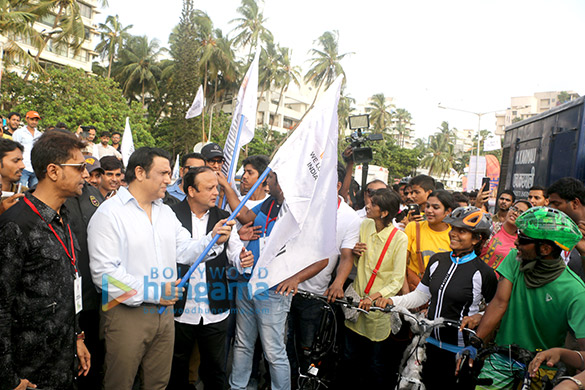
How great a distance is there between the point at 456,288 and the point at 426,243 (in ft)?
3.63

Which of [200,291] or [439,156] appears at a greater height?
[439,156]

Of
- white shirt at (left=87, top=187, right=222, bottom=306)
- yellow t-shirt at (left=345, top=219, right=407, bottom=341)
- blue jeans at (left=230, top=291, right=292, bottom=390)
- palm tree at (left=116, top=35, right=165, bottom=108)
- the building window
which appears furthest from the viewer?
the building window

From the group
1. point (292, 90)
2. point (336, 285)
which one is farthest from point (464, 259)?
point (292, 90)

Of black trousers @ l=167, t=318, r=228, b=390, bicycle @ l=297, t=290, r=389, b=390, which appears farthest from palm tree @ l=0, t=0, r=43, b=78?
bicycle @ l=297, t=290, r=389, b=390

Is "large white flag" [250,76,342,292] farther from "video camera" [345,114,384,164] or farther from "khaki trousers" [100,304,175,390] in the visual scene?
"video camera" [345,114,384,164]

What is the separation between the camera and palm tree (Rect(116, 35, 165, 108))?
149 feet

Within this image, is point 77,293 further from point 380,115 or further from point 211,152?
point 380,115

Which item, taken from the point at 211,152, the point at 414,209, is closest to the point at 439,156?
the point at 414,209

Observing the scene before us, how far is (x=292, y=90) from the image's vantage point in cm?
6291

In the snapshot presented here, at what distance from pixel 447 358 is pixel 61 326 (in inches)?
102

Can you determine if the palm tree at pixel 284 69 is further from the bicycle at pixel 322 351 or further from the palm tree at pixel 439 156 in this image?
the bicycle at pixel 322 351

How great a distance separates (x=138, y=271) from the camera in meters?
2.96

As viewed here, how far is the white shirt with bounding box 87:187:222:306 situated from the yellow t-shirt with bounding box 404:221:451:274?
7.84ft

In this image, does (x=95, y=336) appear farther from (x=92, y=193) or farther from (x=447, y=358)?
(x=447, y=358)
